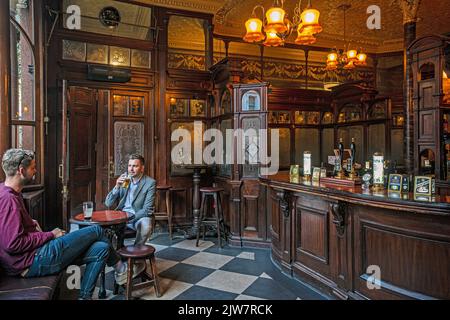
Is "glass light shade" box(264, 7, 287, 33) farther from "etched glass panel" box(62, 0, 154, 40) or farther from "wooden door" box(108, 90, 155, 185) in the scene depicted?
"wooden door" box(108, 90, 155, 185)

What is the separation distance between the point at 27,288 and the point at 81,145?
133 inches

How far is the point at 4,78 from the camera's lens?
3037 mm

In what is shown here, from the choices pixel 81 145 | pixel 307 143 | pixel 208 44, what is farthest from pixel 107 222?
pixel 307 143

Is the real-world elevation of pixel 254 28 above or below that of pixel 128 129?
above

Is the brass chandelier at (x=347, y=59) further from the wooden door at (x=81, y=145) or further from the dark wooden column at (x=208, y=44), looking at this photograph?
the wooden door at (x=81, y=145)

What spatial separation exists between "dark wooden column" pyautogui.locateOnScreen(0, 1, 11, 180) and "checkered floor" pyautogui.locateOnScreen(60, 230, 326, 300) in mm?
1666

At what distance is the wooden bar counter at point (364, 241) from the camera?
212 cm

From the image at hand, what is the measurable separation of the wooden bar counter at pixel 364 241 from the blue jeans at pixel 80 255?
1917mm

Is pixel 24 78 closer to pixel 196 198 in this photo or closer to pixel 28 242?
pixel 28 242

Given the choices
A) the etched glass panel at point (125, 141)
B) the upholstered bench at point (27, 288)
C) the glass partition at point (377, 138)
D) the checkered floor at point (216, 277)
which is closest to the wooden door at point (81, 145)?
the etched glass panel at point (125, 141)

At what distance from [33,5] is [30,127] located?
1.71 meters

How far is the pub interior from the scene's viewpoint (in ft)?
8.54

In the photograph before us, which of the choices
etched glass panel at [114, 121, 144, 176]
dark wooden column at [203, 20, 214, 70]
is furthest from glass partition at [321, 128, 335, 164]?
etched glass panel at [114, 121, 144, 176]
